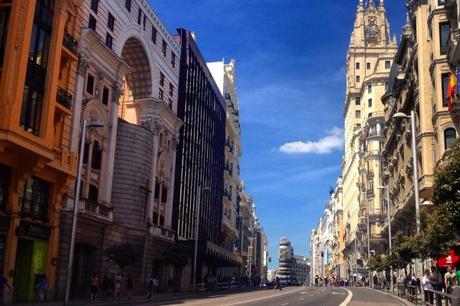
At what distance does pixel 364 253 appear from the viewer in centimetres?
10912

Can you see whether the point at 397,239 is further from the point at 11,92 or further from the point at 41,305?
the point at 11,92

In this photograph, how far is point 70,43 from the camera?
3719cm

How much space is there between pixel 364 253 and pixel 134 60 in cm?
7040

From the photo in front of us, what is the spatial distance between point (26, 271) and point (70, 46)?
567 inches

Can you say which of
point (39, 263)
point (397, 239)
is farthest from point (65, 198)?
point (397, 239)

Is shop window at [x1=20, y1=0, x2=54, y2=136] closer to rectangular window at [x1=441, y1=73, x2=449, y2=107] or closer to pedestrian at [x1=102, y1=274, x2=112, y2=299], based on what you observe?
pedestrian at [x1=102, y1=274, x2=112, y2=299]

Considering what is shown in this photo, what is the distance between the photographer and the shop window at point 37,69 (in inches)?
1243

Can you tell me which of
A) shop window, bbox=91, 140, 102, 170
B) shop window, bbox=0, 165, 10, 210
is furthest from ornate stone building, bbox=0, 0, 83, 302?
shop window, bbox=91, 140, 102, 170

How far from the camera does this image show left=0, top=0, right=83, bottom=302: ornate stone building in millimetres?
30031

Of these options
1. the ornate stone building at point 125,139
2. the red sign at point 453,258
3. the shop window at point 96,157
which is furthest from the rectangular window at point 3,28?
the red sign at point 453,258

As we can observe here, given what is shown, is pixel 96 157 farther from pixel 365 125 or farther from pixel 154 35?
pixel 365 125

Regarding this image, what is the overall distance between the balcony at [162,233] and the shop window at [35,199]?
18.5m

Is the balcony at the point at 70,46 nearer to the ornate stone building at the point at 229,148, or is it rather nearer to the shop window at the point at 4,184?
the shop window at the point at 4,184

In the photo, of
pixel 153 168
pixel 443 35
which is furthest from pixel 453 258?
pixel 153 168
